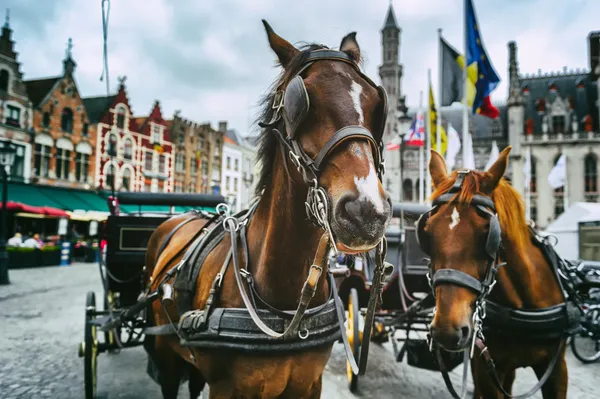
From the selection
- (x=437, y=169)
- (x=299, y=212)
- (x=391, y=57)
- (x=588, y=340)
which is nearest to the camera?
(x=299, y=212)

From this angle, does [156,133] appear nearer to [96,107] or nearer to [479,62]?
[96,107]

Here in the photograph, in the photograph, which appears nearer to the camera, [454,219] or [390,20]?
[454,219]

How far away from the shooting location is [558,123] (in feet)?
132

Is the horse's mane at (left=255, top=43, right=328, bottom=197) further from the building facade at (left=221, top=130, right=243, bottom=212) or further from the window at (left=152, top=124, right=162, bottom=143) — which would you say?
the building facade at (left=221, top=130, right=243, bottom=212)

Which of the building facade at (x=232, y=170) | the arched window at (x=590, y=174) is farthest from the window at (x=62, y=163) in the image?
the arched window at (x=590, y=174)

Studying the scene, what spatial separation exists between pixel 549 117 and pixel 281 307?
153 feet

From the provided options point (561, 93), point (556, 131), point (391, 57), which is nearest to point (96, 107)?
point (391, 57)

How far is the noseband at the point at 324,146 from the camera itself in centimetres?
134

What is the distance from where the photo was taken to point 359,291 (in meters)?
5.66

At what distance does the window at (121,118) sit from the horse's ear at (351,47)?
29.9 m

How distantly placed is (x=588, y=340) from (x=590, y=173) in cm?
3793

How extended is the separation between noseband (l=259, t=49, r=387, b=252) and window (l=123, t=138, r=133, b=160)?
29.9 m

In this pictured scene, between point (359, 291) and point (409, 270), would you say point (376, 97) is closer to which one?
point (409, 270)

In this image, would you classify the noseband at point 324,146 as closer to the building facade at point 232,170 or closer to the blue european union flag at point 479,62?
the blue european union flag at point 479,62
